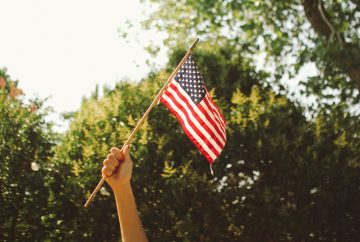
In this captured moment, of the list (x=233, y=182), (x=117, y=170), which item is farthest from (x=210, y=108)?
(x=233, y=182)

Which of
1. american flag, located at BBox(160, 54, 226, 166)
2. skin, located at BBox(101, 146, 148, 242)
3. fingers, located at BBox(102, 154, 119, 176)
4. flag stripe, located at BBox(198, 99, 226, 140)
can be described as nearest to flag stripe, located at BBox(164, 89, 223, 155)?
american flag, located at BBox(160, 54, 226, 166)

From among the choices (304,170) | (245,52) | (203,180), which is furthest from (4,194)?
(245,52)

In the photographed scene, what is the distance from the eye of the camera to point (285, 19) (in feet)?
35.7

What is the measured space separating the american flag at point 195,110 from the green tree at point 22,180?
11.1 feet

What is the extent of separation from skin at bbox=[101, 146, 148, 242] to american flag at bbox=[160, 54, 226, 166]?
1219 mm

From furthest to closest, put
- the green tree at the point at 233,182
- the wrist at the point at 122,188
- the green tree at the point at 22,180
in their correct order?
1. the green tree at the point at 22,180
2. the green tree at the point at 233,182
3. the wrist at the point at 122,188

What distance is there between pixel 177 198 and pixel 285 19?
7.66m

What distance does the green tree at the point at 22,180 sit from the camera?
20.1 ft

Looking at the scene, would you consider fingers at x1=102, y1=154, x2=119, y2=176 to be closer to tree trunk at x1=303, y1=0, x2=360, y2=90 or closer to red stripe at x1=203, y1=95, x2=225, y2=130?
red stripe at x1=203, y1=95, x2=225, y2=130

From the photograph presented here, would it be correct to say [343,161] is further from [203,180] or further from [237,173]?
[203,180]

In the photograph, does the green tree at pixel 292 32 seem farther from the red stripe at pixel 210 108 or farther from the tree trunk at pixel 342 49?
the red stripe at pixel 210 108

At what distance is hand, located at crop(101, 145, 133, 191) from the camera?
9.07 ft

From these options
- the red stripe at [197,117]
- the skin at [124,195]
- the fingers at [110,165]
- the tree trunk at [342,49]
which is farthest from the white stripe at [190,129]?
the tree trunk at [342,49]

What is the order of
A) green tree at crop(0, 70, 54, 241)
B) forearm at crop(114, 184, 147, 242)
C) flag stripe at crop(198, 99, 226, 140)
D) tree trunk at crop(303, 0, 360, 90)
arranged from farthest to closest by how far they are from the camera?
tree trunk at crop(303, 0, 360, 90), green tree at crop(0, 70, 54, 241), flag stripe at crop(198, 99, 226, 140), forearm at crop(114, 184, 147, 242)
